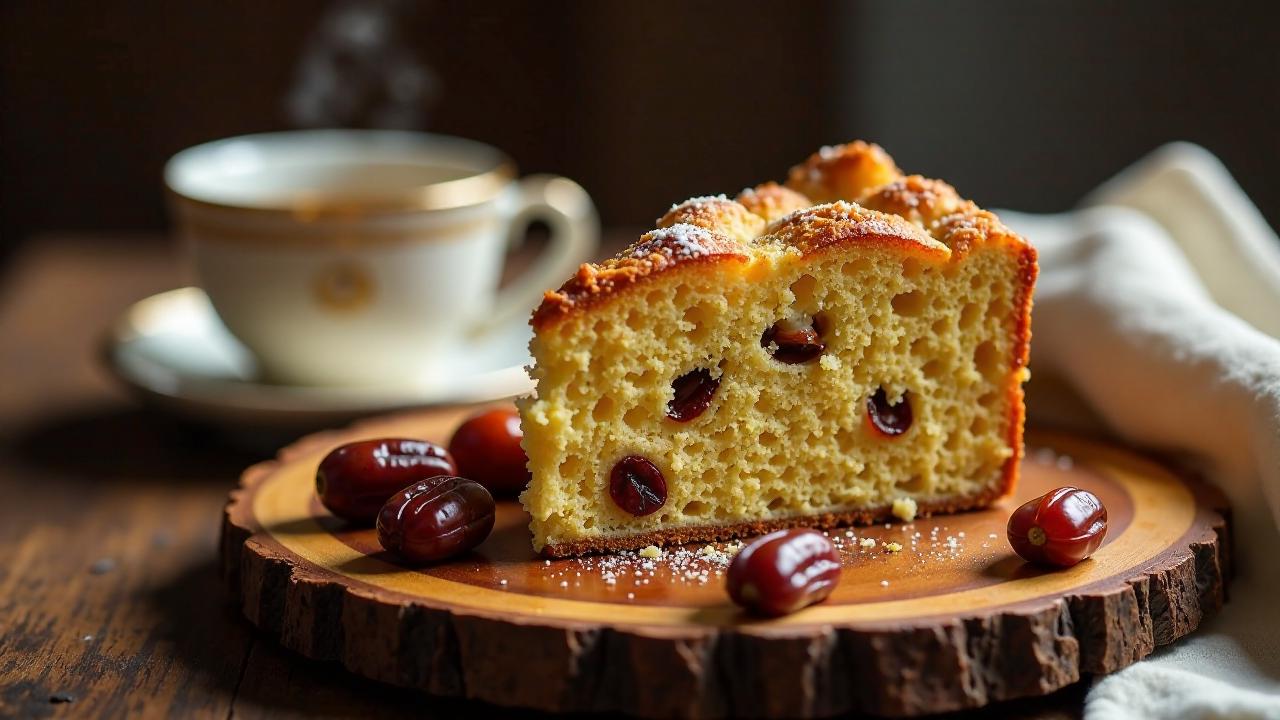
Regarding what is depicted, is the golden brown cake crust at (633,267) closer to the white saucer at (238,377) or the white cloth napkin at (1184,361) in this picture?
the white saucer at (238,377)

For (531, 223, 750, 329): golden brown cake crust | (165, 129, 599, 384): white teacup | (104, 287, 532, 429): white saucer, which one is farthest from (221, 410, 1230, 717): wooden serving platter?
(165, 129, 599, 384): white teacup

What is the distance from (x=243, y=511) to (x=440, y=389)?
950 millimetres

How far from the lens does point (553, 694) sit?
205 cm

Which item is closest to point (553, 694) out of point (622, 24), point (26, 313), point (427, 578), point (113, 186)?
point (427, 578)

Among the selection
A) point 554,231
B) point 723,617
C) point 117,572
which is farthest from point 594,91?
point 723,617

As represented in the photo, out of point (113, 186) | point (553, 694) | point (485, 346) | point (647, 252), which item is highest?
point (647, 252)

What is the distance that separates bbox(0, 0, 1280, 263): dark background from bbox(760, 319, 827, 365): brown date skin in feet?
11.1

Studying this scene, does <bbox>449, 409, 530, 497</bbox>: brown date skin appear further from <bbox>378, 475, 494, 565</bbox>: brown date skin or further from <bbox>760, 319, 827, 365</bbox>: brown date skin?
<bbox>760, 319, 827, 365</bbox>: brown date skin

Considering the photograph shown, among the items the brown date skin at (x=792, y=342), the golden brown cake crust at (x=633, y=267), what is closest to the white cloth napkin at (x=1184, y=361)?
the brown date skin at (x=792, y=342)

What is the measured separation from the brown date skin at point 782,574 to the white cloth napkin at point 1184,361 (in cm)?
43

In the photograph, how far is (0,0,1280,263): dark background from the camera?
5762 millimetres

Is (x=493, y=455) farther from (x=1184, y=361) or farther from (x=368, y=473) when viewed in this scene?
(x=1184, y=361)

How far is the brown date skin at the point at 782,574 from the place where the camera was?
207cm

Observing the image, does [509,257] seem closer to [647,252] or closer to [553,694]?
[647,252]
